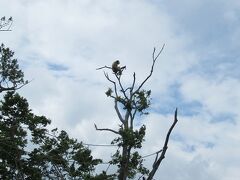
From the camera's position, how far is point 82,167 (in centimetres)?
3462

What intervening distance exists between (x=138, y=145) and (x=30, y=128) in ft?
41.5

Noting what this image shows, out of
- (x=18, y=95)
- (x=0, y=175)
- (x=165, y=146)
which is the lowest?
(x=165, y=146)

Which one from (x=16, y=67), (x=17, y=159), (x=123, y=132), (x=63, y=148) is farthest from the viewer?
(x=63, y=148)

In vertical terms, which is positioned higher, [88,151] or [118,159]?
[88,151]

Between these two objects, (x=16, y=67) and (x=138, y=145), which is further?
(x=16, y=67)

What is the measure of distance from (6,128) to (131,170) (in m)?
13.0

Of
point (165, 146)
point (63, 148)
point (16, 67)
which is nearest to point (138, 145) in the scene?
point (165, 146)

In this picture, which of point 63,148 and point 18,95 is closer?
point 18,95

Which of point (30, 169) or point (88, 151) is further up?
point (88, 151)

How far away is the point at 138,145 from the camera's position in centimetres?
2016

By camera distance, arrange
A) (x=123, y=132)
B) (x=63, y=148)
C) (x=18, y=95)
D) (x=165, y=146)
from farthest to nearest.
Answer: (x=63, y=148), (x=18, y=95), (x=123, y=132), (x=165, y=146)

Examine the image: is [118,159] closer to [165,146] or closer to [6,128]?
[165,146]

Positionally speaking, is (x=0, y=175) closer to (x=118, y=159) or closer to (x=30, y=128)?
(x=30, y=128)

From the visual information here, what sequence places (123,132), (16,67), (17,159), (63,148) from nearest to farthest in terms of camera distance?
(123,132) → (16,67) → (17,159) → (63,148)
